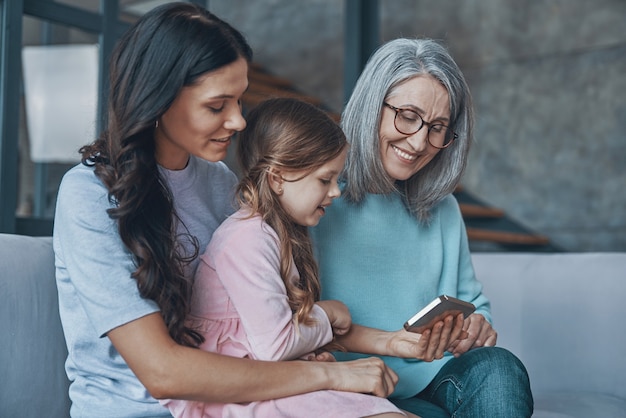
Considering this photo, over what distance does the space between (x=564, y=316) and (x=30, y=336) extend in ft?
5.14

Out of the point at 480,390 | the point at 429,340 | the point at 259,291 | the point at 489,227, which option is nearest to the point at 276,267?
the point at 259,291

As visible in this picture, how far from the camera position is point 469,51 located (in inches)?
218

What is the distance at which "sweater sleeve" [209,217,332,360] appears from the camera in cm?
136

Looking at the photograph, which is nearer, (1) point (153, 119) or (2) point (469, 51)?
(1) point (153, 119)

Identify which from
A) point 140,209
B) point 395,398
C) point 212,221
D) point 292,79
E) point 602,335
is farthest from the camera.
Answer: point 292,79

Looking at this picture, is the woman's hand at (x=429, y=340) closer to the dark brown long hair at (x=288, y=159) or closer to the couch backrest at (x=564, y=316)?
the dark brown long hair at (x=288, y=159)

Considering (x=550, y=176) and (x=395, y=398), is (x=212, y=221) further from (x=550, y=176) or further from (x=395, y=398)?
(x=550, y=176)

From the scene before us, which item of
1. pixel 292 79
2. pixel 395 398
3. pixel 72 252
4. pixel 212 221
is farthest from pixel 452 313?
pixel 292 79

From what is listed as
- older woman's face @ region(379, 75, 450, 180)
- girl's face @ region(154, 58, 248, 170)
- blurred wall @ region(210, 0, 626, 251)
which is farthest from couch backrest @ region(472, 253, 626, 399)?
blurred wall @ region(210, 0, 626, 251)

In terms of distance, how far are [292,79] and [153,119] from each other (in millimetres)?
5020

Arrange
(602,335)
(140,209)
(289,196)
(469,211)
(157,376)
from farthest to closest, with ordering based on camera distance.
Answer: (469,211)
(602,335)
(289,196)
(140,209)
(157,376)

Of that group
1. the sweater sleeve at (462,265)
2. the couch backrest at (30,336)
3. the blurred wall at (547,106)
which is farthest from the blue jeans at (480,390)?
the blurred wall at (547,106)

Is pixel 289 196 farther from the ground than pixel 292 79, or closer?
farther from the ground

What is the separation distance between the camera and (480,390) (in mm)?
1622
